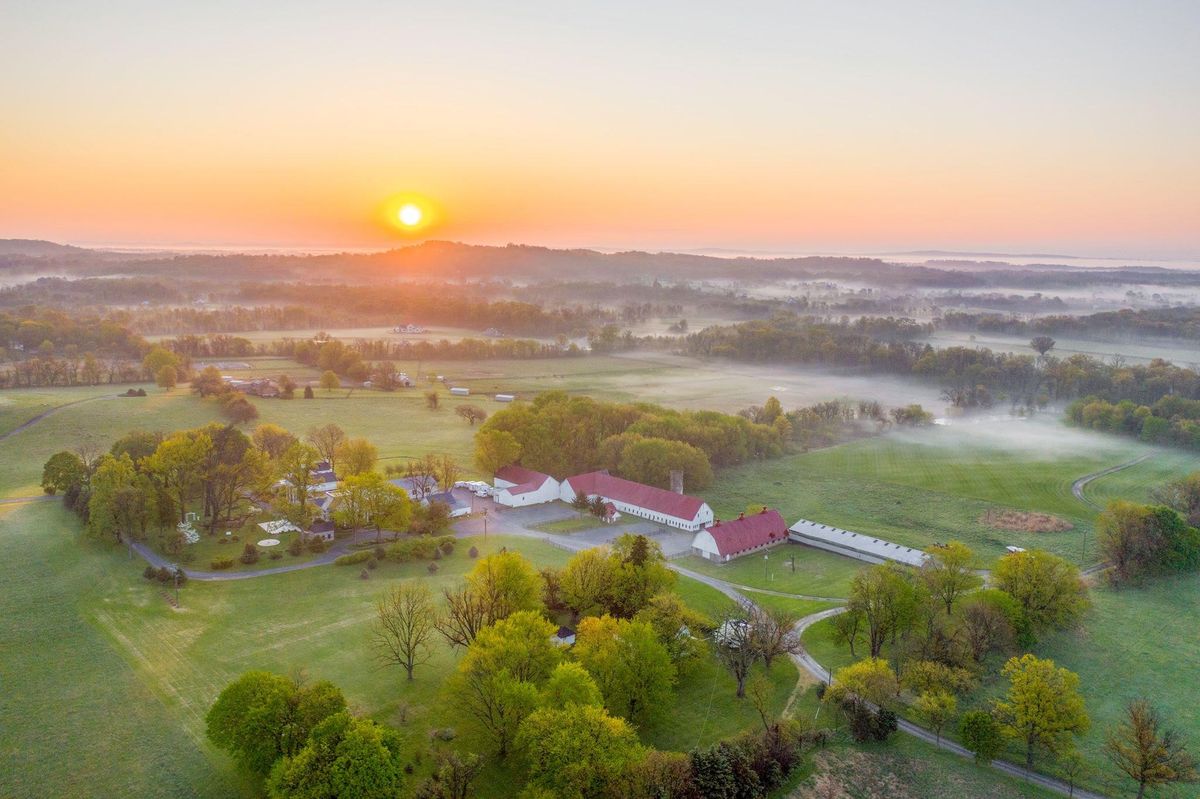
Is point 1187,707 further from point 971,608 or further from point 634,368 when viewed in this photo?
point 634,368

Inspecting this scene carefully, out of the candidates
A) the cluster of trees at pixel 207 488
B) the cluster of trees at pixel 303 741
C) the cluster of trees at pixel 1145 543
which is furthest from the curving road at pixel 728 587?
the cluster of trees at pixel 1145 543

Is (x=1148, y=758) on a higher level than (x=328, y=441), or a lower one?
lower

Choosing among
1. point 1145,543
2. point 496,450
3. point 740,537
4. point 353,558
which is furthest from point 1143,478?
point 353,558

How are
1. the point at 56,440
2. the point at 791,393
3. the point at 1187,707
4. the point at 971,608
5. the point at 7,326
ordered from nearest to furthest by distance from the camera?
the point at 1187,707 → the point at 971,608 → the point at 56,440 → the point at 791,393 → the point at 7,326

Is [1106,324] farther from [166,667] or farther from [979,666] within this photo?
[166,667]

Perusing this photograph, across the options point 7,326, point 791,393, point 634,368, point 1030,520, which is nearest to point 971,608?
point 1030,520

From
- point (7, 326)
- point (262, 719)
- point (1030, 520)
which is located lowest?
point (1030, 520)
